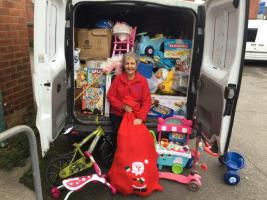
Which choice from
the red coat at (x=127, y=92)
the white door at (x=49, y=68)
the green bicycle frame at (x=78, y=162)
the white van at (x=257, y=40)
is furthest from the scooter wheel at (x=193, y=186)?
the white van at (x=257, y=40)

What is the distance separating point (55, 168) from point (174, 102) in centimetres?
180

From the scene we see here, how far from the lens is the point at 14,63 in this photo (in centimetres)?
444

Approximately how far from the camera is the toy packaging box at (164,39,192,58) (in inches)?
169

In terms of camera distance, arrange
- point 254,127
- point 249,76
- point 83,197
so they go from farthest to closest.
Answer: point 249,76
point 254,127
point 83,197

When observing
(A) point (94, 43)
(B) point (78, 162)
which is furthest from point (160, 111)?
(B) point (78, 162)

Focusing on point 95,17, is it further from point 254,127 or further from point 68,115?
point 254,127

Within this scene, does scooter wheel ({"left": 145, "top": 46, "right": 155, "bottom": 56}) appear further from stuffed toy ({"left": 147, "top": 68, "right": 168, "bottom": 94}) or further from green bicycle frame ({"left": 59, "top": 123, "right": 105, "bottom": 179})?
green bicycle frame ({"left": 59, "top": 123, "right": 105, "bottom": 179})

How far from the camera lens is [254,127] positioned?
5.73m

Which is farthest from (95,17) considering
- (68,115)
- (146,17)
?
(68,115)

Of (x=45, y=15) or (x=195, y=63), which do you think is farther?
(x=195, y=63)

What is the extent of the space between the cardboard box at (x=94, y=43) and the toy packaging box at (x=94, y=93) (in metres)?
0.24

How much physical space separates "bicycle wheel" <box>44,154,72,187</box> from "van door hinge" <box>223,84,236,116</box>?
5.80 feet

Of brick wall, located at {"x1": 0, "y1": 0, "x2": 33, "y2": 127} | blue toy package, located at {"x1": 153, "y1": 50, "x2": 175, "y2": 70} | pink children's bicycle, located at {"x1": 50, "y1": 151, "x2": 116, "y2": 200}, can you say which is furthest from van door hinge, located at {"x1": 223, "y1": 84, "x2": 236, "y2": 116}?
brick wall, located at {"x1": 0, "y1": 0, "x2": 33, "y2": 127}

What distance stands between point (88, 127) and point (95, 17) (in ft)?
5.77
